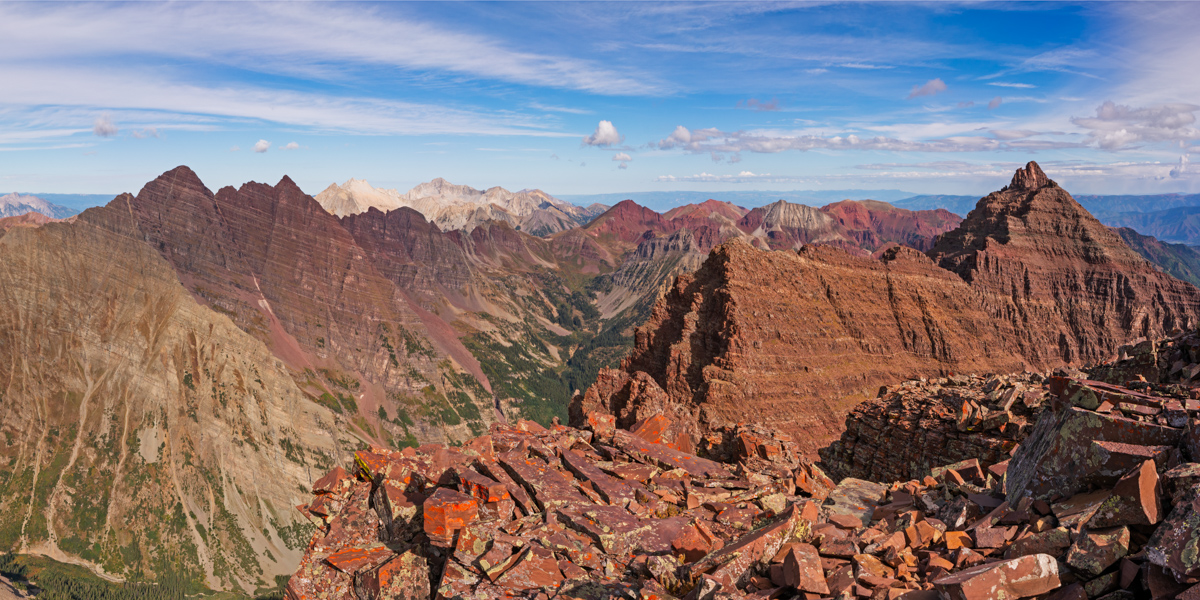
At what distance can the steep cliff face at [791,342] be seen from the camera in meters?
71.6

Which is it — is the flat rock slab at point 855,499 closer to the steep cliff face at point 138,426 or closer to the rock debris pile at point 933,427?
the rock debris pile at point 933,427

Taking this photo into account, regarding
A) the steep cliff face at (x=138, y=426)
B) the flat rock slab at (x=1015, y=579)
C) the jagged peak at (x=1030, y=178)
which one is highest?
the jagged peak at (x=1030, y=178)

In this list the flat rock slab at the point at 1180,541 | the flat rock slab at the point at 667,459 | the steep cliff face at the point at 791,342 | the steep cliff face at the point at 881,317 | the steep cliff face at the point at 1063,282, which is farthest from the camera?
the steep cliff face at the point at 1063,282

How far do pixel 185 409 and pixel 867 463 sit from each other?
188787mm

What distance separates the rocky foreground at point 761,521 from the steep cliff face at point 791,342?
114 feet

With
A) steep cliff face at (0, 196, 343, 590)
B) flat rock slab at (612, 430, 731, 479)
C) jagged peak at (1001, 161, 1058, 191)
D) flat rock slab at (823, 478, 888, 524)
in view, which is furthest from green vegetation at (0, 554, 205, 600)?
jagged peak at (1001, 161, 1058, 191)

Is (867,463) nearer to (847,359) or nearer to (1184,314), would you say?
(847,359)

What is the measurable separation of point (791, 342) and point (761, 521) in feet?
219

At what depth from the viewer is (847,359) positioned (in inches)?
3408

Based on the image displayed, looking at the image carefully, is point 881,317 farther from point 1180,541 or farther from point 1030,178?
point 1180,541

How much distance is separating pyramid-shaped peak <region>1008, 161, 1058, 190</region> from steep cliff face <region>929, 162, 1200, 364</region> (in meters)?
7.95

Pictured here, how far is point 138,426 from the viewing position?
168500 mm

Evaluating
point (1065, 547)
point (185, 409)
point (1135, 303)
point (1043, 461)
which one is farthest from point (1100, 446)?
point (185, 409)

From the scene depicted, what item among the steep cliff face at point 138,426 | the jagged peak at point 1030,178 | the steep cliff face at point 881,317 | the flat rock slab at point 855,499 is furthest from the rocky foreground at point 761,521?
the steep cliff face at point 138,426
